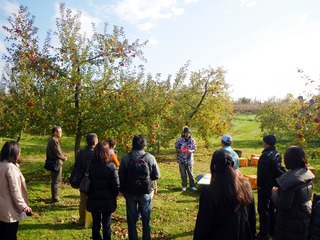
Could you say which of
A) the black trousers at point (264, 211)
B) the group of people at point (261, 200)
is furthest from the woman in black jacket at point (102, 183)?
the black trousers at point (264, 211)

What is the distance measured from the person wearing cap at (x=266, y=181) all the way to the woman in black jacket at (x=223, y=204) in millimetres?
2811

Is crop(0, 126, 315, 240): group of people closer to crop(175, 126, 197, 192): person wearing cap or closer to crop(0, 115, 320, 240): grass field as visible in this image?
crop(0, 115, 320, 240): grass field

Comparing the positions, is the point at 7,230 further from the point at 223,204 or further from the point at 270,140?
the point at 270,140

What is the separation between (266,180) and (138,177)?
8.18 ft

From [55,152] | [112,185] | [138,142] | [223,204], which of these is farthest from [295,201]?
[55,152]

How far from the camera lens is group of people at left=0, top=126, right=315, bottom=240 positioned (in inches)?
113

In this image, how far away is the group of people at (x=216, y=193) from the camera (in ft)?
9.41

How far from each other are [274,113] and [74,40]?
19516 millimetres

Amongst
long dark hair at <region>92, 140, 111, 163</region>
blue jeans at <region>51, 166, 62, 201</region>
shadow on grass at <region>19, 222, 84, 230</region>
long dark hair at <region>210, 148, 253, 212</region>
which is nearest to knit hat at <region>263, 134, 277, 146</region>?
long dark hair at <region>210, 148, 253, 212</region>

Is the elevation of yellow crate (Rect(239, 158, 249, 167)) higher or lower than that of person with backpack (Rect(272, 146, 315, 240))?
lower

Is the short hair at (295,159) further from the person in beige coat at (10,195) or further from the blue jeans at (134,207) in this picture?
the person in beige coat at (10,195)

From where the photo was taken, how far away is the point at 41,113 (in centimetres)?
943

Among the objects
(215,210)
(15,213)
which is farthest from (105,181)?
(215,210)

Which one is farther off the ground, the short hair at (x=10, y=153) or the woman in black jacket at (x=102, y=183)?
the short hair at (x=10, y=153)
